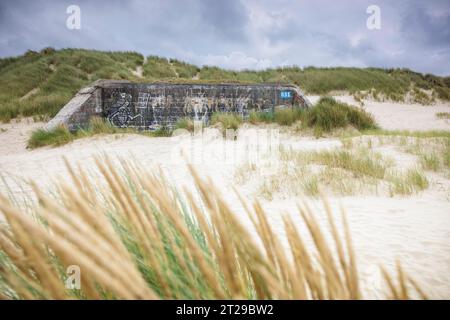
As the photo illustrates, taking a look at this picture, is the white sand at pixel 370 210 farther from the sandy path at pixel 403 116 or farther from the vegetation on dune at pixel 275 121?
the sandy path at pixel 403 116

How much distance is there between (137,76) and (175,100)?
8.61 m

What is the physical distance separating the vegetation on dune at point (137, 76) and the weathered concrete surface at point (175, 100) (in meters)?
3.88

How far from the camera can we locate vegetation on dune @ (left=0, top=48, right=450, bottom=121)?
56.5 ft

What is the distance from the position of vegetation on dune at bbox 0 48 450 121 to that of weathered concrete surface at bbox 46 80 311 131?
12.7 feet

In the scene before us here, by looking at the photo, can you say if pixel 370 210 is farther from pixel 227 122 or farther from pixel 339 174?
pixel 227 122

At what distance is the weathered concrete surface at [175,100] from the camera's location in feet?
39.1

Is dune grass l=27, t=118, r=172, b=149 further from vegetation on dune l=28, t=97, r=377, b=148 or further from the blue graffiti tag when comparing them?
the blue graffiti tag

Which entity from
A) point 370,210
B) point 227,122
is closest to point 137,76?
point 227,122

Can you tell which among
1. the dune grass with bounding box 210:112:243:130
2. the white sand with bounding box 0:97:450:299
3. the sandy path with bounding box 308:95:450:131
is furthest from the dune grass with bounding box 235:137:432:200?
the sandy path with bounding box 308:95:450:131

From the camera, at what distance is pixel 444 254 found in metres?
2.52

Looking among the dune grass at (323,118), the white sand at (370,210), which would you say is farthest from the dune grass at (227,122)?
the white sand at (370,210)

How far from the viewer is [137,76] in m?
19.4

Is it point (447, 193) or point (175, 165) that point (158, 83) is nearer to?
point (175, 165)
